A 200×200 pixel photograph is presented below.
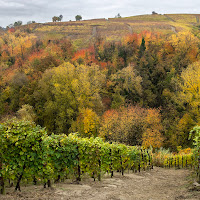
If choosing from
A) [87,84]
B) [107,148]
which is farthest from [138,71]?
[107,148]

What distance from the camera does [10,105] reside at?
159 feet

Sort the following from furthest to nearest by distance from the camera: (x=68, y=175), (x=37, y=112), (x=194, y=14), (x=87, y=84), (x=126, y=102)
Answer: (x=194, y=14) < (x=126, y=102) < (x=37, y=112) < (x=87, y=84) < (x=68, y=175)

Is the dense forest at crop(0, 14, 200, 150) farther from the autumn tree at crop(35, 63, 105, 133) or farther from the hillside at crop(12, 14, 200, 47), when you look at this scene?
the hillside at crop(12, 14, 200, 47)

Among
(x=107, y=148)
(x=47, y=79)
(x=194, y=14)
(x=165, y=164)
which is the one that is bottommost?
(x=165, y=164)

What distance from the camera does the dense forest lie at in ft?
121

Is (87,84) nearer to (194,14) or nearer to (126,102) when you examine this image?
(126,102)

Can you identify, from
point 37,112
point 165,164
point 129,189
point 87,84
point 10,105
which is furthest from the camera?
point 10,105

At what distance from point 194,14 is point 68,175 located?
598 feet

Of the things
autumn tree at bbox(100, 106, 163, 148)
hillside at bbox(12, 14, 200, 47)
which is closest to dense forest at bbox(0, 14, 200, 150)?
autumn tree at bbox(100, 106, 163, 148)

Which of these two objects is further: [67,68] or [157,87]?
[157,87]

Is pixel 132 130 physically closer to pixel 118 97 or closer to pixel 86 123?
pixel 86 123

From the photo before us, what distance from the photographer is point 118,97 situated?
163ft

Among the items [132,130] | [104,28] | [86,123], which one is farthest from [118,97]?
[104,28]

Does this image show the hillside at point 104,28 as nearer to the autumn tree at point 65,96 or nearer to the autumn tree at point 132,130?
the autumn tree at point 65,96
